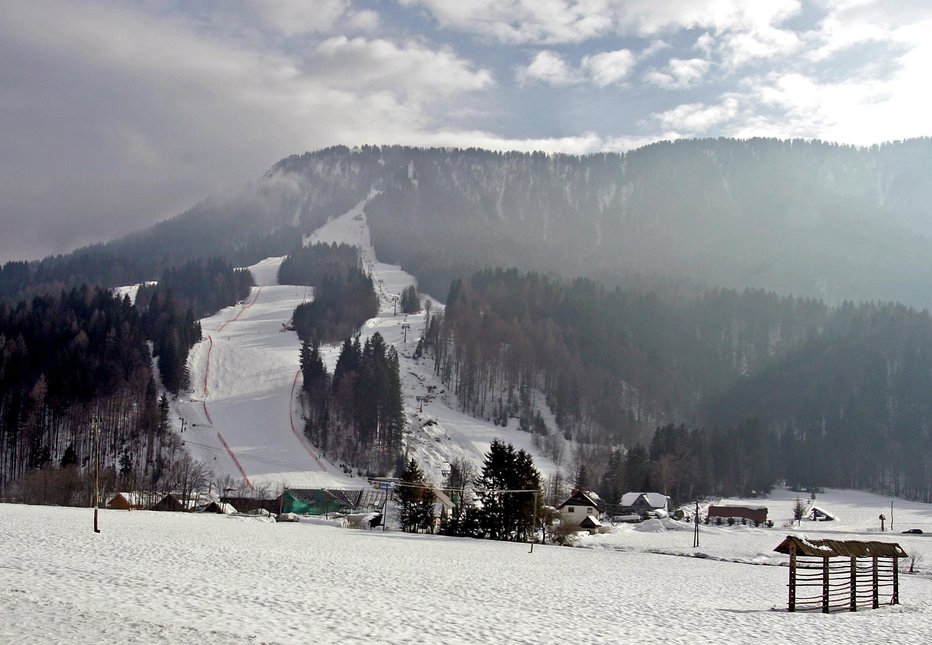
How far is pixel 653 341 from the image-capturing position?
556 ft

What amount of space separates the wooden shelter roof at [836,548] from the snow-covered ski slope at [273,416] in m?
68.3

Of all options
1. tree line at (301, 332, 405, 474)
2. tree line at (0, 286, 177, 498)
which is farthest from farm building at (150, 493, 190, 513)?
tree line at (301, 332, 405, 474)

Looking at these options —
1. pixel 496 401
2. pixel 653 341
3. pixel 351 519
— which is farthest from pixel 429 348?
pixel 351 519

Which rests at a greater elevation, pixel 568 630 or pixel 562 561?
pixel 568 630

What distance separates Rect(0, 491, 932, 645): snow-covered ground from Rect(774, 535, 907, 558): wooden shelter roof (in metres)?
1.96

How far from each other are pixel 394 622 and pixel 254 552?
19.6m

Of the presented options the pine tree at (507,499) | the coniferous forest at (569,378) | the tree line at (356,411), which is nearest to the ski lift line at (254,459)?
the coniferous forest at (569,378)

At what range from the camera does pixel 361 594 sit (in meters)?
21.8

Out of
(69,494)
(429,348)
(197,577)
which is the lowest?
(69,494)

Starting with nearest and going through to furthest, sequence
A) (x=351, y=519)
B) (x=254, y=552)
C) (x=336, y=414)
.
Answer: (x=254, y=552) < (x=351, y=519) < (x=336, y=414)

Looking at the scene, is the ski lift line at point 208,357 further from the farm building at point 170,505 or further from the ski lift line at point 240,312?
the farm building at point 170,505

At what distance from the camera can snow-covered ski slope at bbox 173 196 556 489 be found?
90500 millimetres

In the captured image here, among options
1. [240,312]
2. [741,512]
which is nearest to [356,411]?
[741,512]

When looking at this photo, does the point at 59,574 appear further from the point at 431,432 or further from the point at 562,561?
the point at 431,432
